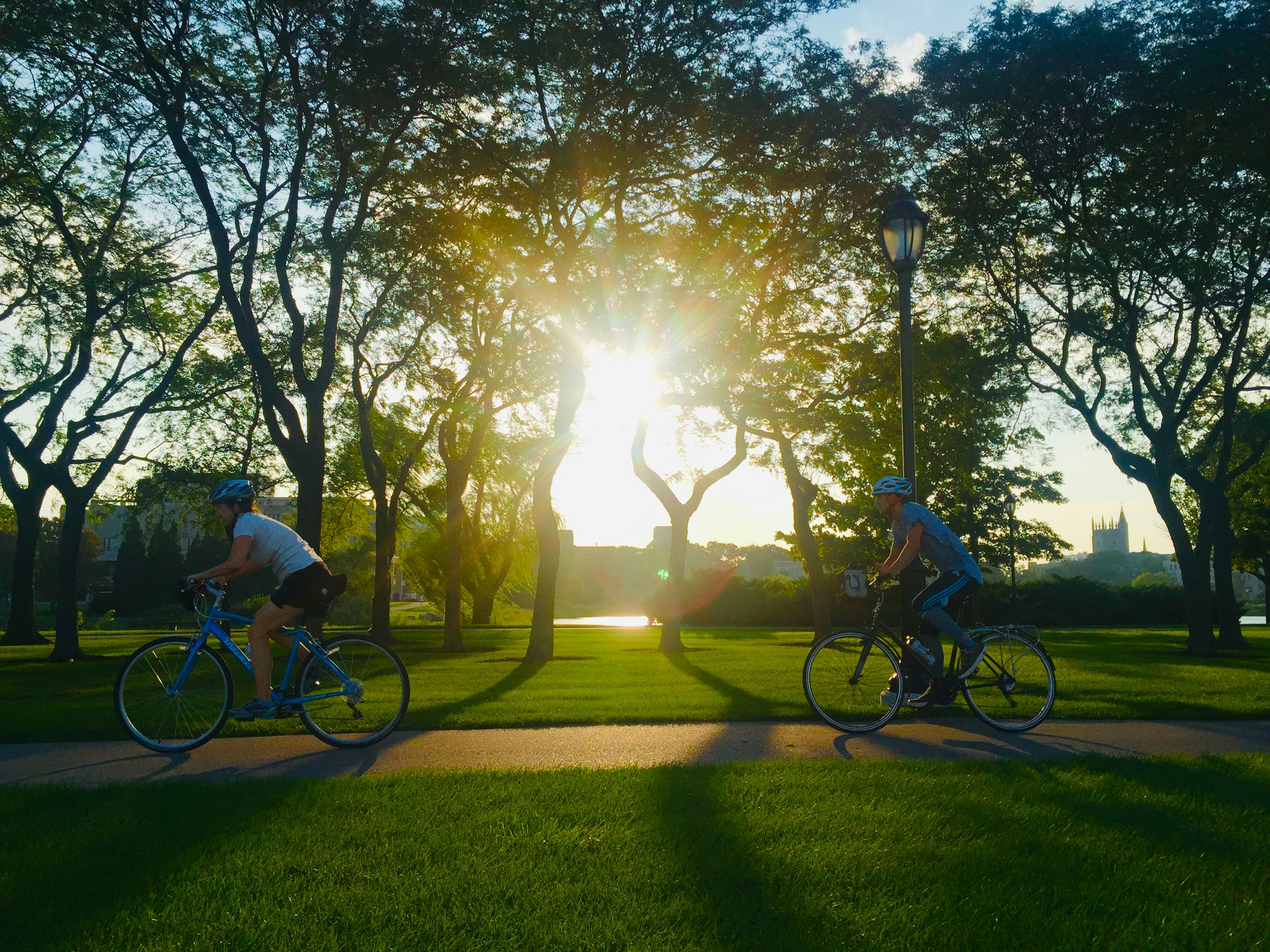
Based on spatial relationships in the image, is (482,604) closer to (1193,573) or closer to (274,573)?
(1193,573)

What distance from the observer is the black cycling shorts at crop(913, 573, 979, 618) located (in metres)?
7.95

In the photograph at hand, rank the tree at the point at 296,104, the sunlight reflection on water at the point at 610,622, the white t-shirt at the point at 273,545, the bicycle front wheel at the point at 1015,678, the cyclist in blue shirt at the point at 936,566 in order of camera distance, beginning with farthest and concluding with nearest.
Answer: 1. the sunlight reflection on water at the point at 610,622
2. the tree at the point at 296,104
3. the bicycle front wheel at the point at 1015,678
4. the cyclist in blue shirt at the point at 936,566
5. the white t-shirt at the point at 273,545

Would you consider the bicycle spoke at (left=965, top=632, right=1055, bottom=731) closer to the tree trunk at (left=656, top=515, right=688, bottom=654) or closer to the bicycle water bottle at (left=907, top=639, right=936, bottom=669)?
the bicycle water bottle at (left=907, top=639, right=936, bottom=669)

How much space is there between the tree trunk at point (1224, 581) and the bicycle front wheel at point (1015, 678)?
18843 mm

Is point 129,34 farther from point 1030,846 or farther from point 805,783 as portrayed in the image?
point 1030,846

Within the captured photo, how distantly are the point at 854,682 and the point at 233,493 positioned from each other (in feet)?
17.6

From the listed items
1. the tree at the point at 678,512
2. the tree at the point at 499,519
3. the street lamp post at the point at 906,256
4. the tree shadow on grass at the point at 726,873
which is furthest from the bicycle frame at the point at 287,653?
the tree at the point at 499,519

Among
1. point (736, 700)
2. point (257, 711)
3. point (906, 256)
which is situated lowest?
point (736, 700)

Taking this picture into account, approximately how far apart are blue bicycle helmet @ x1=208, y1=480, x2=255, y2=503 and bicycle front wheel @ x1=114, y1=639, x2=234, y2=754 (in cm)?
115

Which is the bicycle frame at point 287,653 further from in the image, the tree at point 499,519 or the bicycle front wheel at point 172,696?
the tree at point 499,519

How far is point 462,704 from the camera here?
1066cm

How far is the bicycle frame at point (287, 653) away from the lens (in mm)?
7469

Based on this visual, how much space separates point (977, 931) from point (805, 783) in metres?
2.41

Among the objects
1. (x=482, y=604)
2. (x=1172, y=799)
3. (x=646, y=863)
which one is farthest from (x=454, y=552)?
(x=646, y=863)
